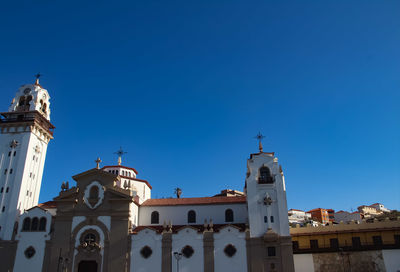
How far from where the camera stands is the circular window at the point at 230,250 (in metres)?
36.7

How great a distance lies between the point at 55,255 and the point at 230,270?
2115cm

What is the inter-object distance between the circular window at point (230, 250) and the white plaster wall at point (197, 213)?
18.6 feet

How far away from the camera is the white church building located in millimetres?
36812

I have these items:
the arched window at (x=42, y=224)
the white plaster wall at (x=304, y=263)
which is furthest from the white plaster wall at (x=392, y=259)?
the arched window at (x=42, y=224)

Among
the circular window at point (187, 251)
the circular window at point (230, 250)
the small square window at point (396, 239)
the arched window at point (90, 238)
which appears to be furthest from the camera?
the arched window at point (90, 238)

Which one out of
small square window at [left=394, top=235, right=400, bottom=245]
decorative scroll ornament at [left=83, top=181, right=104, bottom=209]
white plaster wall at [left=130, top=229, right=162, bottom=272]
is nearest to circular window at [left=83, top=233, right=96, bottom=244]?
decorative scroll ornament at [left=83, top=181, right=104, bottom=209]

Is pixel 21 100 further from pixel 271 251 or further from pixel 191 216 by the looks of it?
pixel 271 251

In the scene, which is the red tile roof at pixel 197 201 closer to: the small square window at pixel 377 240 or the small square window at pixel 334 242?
the small square window at pixel 334 242

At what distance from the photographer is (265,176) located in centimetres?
3978

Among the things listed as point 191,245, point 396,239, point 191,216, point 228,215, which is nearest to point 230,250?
point 191,245

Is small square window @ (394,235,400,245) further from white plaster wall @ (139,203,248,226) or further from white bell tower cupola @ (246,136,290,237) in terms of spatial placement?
white plaster wall @ (139,203,248,226)

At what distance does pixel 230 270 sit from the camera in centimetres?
3609

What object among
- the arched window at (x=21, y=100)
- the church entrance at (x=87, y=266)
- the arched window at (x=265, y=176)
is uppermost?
the arched window at (x=21, y=100)

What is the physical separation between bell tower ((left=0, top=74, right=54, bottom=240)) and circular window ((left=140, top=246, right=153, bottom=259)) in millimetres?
17263
